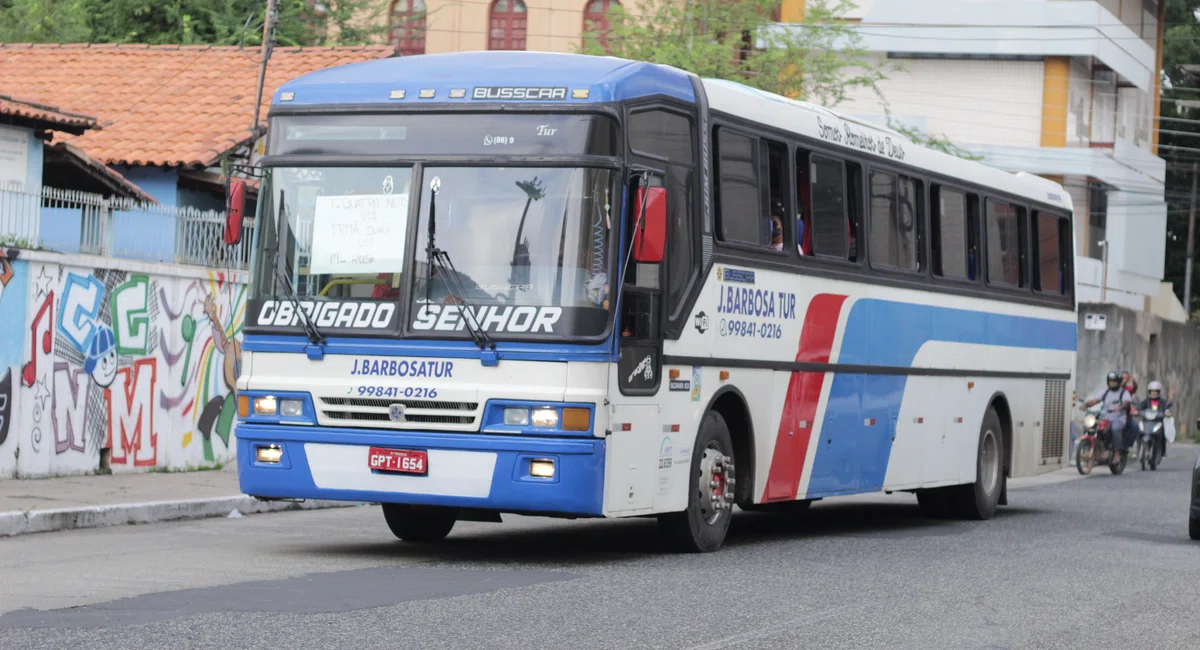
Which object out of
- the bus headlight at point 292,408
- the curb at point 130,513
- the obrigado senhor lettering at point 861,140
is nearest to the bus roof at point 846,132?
the obrigado senhor lettering at point 861,140

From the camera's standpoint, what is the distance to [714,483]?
41.8ft

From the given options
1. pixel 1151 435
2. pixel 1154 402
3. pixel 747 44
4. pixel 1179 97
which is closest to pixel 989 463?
pixel 1151 435

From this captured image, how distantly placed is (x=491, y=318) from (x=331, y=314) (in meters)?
1.13

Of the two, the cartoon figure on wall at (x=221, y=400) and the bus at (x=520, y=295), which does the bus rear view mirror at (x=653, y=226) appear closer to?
the bus at (x=520, y=295)

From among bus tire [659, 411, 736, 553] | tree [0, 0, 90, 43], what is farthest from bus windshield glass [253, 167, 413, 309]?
tree [0, 0, 90, 43]

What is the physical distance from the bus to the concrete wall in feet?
85.4

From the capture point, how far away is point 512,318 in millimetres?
11305

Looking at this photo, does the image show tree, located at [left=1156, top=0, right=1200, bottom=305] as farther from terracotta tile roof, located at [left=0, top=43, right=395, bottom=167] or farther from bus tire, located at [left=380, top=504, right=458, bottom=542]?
bus tire, located at [left=380, top=504, right=458, bottom=542]

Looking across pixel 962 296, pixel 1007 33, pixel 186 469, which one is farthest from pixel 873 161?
pixel 1007 33

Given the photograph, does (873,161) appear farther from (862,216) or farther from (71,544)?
(71,544)

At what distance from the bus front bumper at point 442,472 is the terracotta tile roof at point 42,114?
895 centimetres

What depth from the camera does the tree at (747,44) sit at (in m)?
35.0

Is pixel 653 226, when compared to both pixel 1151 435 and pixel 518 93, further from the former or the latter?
pixel 1151 435

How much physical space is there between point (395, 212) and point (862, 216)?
4.98m
